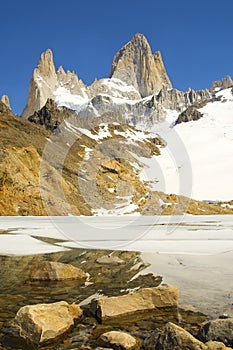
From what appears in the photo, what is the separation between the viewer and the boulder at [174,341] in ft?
16.3

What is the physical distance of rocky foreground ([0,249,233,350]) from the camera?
214 inches

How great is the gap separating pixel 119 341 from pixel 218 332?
5.47 feet

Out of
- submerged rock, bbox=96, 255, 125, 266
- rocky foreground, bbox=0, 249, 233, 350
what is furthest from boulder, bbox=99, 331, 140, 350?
submerged rock, bbox=96, 255, 125, 266

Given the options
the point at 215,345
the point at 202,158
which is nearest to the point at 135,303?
the point at 215,345

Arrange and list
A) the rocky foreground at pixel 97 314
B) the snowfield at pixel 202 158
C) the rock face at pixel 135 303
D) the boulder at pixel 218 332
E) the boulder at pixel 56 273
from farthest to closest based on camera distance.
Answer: the snowfield at pixel 202 158 → the boulder at pixel 56 273 → the rock face at pixel 135 303 → the rocky foreground at pixel 97 314 → the boulder at pixel 218 332

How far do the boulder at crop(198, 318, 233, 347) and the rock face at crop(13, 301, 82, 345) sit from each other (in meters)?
2.49

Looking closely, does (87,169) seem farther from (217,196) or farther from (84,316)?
(84,316)

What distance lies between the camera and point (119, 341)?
5.43 metres

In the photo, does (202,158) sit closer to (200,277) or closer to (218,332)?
(200,277)

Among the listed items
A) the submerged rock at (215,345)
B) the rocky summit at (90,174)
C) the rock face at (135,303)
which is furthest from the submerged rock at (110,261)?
the rocky summit at (90,174)

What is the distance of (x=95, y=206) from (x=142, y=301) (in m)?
39.3

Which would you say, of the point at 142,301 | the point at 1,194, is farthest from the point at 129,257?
the point at 1,194

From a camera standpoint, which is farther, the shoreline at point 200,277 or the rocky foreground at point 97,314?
the shoreline at point 200,277

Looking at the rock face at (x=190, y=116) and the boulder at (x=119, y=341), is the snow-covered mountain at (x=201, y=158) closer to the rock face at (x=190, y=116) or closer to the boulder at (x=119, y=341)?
the rock face at (x=190, y=116)
